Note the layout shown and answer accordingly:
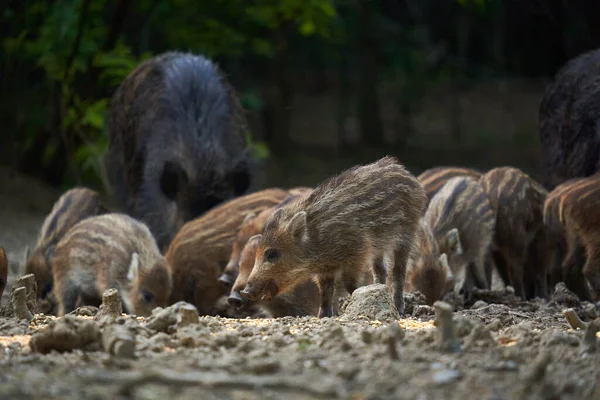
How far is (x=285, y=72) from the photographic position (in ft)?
38.3

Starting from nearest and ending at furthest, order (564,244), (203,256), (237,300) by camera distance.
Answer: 1. (237,300)
2. (203,256)
3. (564,244)

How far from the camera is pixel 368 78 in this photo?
1238 centimetres

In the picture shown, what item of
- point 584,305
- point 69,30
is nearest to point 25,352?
point 584,305

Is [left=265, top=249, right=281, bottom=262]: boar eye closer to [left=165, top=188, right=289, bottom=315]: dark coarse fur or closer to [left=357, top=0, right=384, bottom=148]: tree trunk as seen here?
[left=165, top=188, right=289, bottom=315]: dark coarse fur

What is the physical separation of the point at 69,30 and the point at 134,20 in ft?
3.98

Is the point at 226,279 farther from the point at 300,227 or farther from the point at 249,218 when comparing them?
the point at 300,227

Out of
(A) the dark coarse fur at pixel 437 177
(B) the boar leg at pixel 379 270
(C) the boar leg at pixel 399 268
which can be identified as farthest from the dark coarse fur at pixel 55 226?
(C) the boar leg at pixel 399 268

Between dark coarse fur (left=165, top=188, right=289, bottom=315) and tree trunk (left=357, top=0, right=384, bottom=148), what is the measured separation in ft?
21.0

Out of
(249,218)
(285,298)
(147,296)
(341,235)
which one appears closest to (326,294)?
(341,235)

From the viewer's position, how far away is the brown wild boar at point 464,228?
19.2ft

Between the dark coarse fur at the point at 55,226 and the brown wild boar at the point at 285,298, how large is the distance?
1492 millimetres

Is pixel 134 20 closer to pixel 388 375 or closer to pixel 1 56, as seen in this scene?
pixel 1 56

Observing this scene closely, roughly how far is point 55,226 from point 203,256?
107 centimetres

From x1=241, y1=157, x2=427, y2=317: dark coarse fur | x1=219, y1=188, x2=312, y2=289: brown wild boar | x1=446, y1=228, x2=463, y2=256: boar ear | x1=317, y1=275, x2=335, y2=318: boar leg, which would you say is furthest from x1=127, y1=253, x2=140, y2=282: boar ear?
x1=446, y1=228, x2=463, y2=256: boar ear
